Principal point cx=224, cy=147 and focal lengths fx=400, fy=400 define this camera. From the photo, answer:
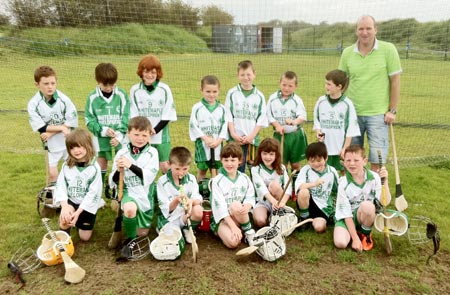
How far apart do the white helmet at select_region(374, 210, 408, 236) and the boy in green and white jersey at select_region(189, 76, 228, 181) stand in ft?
6.19

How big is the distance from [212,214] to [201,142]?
3.37 ft

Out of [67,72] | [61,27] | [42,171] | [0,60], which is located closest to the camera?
[42,171]

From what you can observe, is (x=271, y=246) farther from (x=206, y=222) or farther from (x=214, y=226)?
(x=206, y=222)

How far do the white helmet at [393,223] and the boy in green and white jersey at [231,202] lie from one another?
1.21 metres

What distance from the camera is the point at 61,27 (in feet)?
28.1

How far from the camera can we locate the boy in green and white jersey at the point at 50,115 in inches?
182

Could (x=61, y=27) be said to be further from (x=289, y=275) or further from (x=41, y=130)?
(x=289, y=275)

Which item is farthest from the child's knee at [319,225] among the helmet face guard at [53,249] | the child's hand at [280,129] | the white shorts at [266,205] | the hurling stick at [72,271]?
the helmet face guard at [53,249]

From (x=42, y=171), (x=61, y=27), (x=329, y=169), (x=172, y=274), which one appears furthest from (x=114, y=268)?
(x=61, y=27)

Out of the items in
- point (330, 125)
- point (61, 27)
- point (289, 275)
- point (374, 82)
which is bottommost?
point (289, 275)

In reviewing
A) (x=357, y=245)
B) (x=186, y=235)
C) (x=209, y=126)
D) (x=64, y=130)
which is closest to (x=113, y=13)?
(x=64, y=130)

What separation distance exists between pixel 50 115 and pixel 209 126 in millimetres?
1888

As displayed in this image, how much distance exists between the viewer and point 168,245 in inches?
145

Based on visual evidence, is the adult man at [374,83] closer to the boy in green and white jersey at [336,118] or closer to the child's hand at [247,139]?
the boy in green and white jersey at [336,118]
